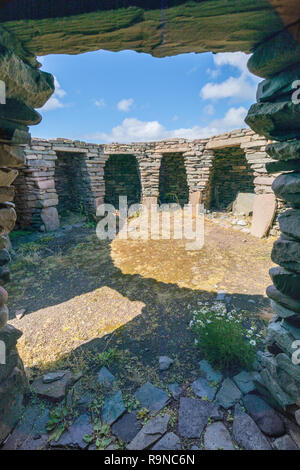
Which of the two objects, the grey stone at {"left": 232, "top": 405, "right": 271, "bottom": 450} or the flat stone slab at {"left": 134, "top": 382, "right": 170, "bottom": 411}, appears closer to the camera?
the grey stone at {"left": 232, "top": 405, "right": 271, "bottom": 450}

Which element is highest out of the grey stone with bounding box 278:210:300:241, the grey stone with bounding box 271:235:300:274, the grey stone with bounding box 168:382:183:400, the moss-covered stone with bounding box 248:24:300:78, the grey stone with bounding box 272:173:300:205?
the moss-covered stone with bounding box 248:24:300:78

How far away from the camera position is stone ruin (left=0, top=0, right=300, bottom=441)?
57.1 inches

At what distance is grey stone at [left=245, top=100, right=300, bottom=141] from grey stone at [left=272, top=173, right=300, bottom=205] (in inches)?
11.7

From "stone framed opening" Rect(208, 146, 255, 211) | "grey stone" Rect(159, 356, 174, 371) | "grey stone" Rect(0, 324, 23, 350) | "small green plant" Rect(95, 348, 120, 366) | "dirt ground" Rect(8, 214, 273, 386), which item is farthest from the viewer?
"stone framed opening" Rect(208, 146, 255, 211)

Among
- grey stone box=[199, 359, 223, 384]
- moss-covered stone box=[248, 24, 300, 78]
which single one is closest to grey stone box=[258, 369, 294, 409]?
grey stone box=[199, 359, 223, 384]

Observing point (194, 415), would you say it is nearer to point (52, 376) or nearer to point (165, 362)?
point (165, 362)

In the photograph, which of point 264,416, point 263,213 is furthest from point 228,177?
point 264,416

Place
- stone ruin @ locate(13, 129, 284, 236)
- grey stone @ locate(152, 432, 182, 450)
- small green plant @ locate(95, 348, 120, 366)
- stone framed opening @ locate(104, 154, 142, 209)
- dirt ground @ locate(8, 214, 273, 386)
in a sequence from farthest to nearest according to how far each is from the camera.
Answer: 1. stone framed opening @ locate(104, 154, 142, 209)
2. stone ruin @ locate(13, 129, 284, 236)
3. dirt ground @ locate(8, 214, 273, 386)
4. small green plant @ locate(95, 348, 120, 366)
5. grey stone @ locate(152, 432, 182, 450)

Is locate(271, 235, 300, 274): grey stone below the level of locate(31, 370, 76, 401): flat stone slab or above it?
above

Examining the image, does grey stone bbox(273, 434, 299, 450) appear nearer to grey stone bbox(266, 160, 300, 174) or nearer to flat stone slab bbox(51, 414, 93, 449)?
flat stone slab bbox(51, 414, 93, 449)

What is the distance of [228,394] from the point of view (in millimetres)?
2078
